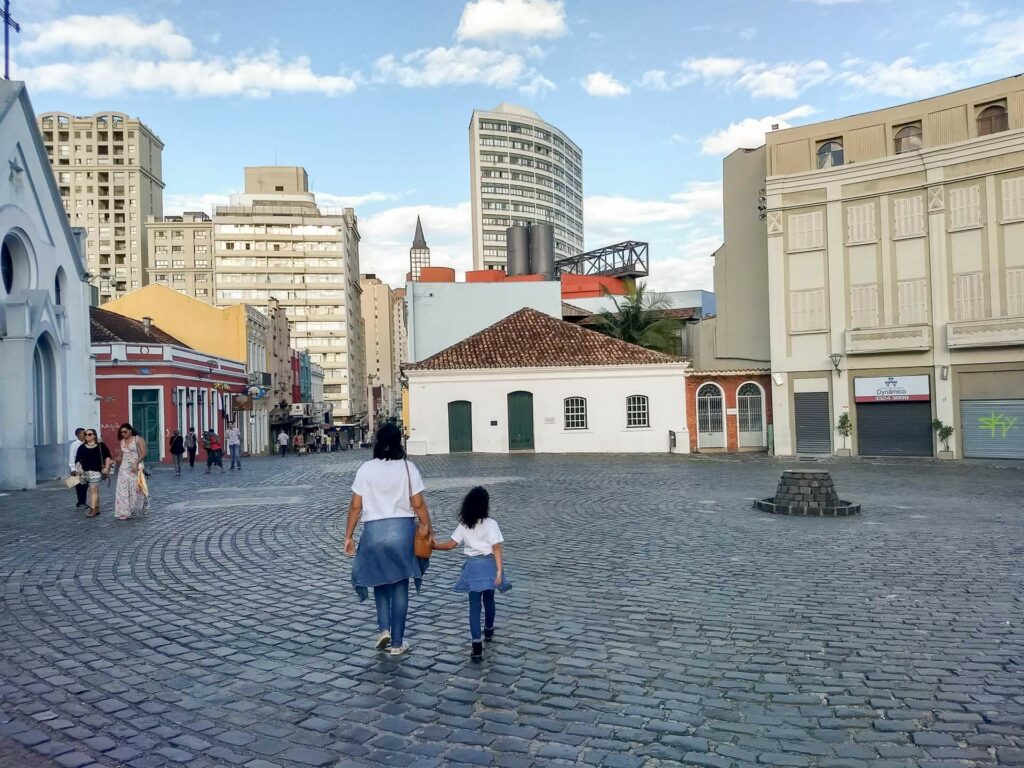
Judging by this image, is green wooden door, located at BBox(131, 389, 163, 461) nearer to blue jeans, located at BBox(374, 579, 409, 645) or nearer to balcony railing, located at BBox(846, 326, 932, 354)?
balcony railing, located at BBox(846, 326, 932, 354)

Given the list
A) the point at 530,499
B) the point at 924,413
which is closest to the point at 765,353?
the point at 924,413

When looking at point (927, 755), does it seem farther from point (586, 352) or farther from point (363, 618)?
point (586, 352)

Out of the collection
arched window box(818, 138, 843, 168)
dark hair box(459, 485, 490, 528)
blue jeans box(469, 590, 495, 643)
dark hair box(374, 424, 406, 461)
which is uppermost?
arched window box(818, 138, 843, 168)

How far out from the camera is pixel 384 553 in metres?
5.81

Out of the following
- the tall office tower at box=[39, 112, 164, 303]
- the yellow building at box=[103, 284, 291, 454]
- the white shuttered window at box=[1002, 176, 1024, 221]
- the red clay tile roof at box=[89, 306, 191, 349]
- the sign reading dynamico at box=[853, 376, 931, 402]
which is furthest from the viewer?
the tall office tower at box=[39, 112, 164, 303]

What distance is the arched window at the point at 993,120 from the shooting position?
27.5 m

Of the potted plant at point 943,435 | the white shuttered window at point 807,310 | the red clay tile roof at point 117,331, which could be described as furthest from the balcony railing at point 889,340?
the red clay tile roof at point 117,331

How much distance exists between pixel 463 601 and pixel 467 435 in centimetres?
2639

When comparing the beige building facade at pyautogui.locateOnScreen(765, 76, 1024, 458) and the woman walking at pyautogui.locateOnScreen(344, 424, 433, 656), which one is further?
the beige building facade at pyautogui.locateOnScreen(765, 76, 1024, 458)

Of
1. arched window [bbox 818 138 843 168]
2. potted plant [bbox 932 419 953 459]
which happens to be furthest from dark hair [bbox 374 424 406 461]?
arched window [bbox 818 138 843 168]

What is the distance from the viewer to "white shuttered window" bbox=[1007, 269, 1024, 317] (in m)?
26.9

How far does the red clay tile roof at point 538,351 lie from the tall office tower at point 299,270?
6961cm

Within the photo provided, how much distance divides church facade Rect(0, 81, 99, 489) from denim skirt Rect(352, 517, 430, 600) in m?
17.4

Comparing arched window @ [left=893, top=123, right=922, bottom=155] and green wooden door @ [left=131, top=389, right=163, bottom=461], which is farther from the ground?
arched window @ [left=893, top=123, right=922, bottom=155]
